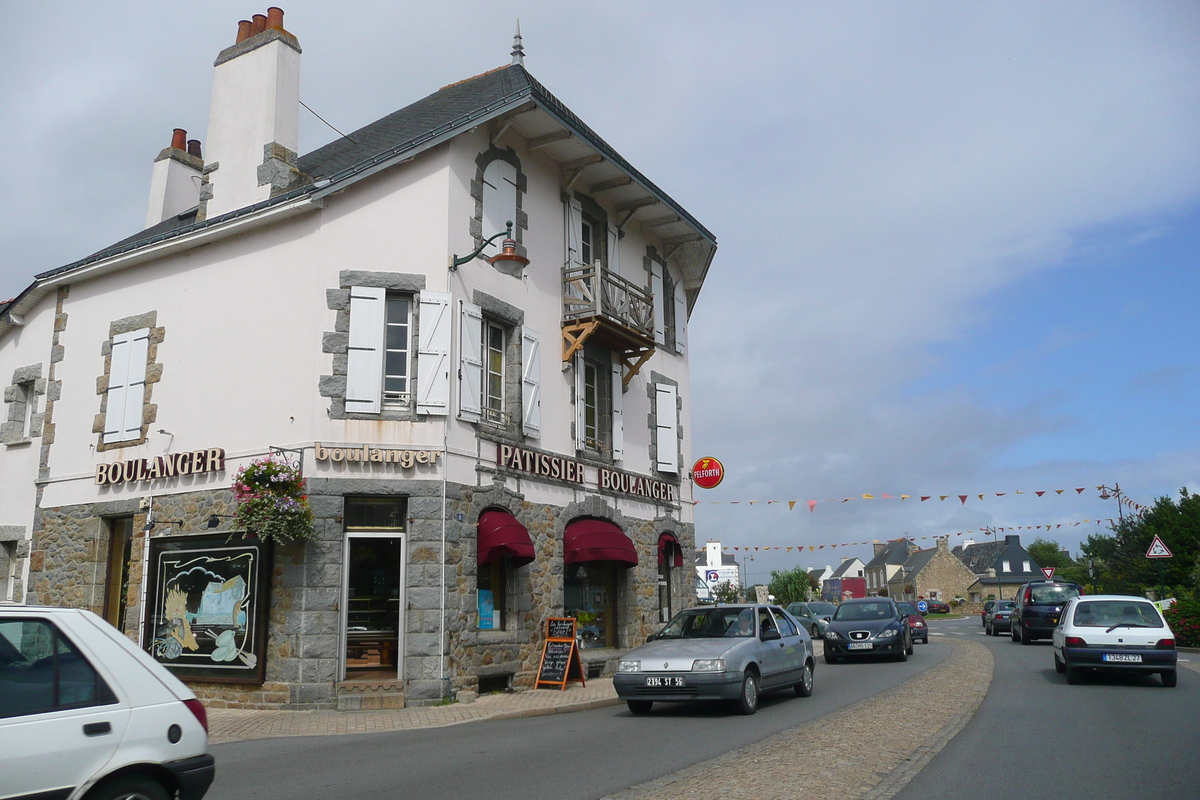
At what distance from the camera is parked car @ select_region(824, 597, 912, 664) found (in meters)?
20.2

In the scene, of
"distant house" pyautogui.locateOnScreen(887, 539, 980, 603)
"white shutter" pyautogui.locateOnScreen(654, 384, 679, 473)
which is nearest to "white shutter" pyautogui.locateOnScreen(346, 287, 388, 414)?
"white shutter" pyautogui.locateOnScreen(654, 384, 679, 473)

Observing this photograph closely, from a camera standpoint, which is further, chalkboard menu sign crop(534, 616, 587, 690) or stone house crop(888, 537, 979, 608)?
stone house crop(888, 537, 979, 608)

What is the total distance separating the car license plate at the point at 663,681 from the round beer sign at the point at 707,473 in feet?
33.6

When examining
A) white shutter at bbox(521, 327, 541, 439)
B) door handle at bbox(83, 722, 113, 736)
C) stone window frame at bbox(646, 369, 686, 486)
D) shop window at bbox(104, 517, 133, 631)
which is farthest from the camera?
stone window frame at bbox(646, 369, 686, 486)

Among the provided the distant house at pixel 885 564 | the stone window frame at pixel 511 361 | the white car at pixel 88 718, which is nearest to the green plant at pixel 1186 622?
the stone window frame at pixel 511 361

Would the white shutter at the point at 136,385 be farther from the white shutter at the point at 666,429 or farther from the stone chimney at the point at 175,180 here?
the white shutter at the point at 666,429

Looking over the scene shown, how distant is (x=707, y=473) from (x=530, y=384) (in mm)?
6781

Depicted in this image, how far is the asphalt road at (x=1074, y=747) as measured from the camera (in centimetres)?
706

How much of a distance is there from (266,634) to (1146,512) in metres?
43.6

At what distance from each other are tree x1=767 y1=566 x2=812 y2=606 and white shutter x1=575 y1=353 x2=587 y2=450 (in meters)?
47.6

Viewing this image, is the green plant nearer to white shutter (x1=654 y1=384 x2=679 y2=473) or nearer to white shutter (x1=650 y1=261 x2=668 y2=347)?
white shutter (x1=654 y1=384 x2=679 y2=473)

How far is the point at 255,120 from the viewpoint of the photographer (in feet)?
53.8

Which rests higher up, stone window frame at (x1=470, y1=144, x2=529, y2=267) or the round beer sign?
stone window frame at (x1=470, y1=144, x2=529, y2=267)

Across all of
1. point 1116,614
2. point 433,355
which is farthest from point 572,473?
point 1116,614
